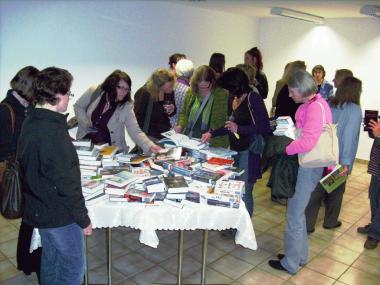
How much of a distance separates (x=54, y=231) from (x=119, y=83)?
1409 mm

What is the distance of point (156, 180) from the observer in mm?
2301

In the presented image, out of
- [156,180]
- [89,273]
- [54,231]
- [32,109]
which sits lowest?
[89,273]

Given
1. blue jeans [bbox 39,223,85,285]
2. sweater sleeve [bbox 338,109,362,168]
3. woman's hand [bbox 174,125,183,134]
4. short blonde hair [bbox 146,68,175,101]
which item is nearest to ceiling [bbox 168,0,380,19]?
sweater sleeve [bbox 338,109,362,168]

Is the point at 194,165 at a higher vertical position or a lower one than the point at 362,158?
higher

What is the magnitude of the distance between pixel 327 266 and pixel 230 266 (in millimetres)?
789

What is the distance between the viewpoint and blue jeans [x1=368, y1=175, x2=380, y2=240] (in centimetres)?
338

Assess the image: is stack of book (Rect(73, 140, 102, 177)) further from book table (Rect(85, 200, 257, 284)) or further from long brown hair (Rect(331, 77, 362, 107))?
long brown hair (Rect(331, 77, 362, 107))

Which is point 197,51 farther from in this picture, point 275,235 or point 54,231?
point 54,231

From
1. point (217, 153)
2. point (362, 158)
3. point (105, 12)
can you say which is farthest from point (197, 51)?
point (217, 153)

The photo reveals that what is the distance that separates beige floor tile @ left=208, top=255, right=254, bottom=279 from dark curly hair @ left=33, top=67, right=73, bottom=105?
185 cm

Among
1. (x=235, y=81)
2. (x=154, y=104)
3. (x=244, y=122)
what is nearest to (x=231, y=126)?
(x=244, y=122)

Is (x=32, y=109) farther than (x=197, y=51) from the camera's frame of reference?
No

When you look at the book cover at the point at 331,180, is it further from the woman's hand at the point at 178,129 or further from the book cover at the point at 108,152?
the book cover at the point at 108,152

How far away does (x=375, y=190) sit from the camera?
3.51m
